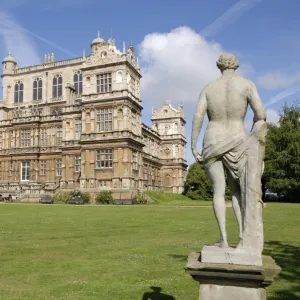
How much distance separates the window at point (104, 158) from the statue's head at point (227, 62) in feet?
137

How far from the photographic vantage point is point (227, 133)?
5402 mm

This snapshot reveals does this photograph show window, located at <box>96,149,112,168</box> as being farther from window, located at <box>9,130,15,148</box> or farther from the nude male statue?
the nude male statue

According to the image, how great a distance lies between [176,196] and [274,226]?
3923cm

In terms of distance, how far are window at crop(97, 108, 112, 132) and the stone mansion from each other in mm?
132

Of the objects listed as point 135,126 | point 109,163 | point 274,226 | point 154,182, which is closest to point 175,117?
point 154,182

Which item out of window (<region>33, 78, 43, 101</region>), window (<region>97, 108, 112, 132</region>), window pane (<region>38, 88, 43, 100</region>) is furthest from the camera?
window (<region>33, 78, 43, 101</region>)

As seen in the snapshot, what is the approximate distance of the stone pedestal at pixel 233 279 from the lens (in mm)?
4723

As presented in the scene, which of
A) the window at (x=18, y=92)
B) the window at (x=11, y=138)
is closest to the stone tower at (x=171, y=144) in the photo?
the window at (x=18, y=92)

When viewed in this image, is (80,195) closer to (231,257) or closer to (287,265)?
(287,265)

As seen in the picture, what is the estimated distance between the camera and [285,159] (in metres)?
47.8

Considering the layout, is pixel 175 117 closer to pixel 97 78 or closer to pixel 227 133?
pixel 97 78

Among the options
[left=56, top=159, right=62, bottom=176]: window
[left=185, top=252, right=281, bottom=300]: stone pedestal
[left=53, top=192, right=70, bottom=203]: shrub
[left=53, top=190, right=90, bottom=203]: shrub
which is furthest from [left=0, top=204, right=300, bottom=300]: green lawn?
[left=56, top=159, right=62, bottom=176]: window

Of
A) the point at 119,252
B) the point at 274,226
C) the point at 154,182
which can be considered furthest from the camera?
the point at 154,182

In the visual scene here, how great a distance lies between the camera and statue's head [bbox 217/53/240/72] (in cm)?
564
